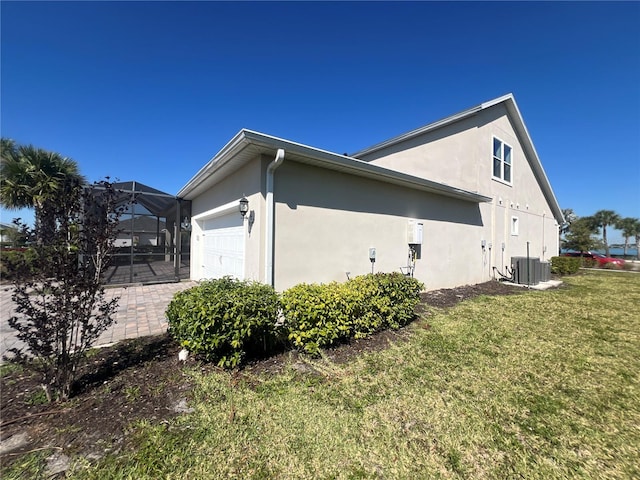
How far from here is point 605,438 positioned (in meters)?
2.38

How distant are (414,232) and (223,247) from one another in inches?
219

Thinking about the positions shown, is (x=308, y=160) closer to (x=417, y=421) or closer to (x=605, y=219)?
(x=417, y=421)

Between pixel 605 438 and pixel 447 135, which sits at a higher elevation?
pixel 447 135

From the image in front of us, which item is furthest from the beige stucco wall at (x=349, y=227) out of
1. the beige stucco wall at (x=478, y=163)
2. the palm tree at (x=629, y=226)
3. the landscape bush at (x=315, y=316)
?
the palm tree at (x=629, y=226)

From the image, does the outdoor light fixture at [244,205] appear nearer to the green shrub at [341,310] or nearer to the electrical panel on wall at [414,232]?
the green shrub at [341,310]

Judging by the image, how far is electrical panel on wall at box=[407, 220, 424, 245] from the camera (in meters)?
7.45

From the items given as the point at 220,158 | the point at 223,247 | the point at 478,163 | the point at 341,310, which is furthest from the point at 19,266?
the point at 478,163

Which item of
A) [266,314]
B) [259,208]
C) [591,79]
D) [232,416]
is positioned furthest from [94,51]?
[591,79]

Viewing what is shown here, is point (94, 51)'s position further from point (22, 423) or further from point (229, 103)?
point (22, 423)

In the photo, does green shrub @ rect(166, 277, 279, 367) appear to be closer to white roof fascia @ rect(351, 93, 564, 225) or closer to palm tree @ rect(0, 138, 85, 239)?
palm tree @ rect(0, 138, 85, 239)

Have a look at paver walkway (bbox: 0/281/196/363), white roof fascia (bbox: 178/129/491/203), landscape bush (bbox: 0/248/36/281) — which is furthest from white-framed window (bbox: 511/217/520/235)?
landscape bush (bbox: 0/248/36/281)

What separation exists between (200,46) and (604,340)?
37.6 ft

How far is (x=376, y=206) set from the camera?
672 cm

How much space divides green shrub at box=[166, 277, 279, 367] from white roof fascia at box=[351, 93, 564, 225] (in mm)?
9772
